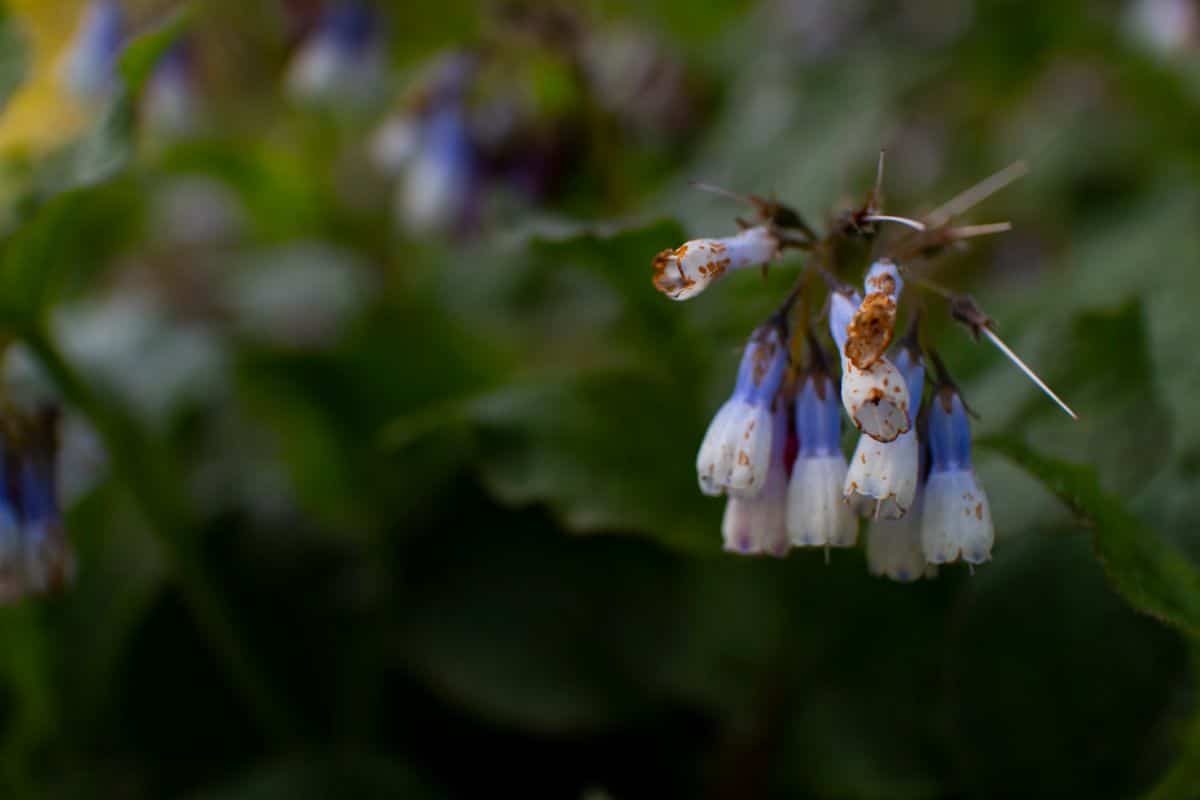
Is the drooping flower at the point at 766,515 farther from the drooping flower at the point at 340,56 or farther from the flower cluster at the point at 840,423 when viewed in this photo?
the drooping flower at the point at 340,56

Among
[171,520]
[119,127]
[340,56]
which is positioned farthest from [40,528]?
[340,56]

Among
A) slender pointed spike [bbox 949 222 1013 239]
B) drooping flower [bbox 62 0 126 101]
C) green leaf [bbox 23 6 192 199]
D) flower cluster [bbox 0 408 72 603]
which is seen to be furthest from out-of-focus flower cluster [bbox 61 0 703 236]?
slender pointed spike [bbox 949 222 1013 239]

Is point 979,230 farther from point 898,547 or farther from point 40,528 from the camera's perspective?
point 40,528

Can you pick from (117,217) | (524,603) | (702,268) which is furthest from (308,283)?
(702,268)

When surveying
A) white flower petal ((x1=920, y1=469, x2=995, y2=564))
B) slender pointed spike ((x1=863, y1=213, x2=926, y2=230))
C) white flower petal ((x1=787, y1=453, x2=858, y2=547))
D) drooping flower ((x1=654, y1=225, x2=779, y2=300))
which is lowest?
white flower petal ((x1=920, y1=469, x2=995, y2=564))

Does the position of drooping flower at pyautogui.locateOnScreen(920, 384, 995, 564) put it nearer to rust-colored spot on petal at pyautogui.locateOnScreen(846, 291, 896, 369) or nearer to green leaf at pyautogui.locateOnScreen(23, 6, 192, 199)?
rust-colored spot on petal at pyautogui.locateOnScreen(846, 291, 896, 369)

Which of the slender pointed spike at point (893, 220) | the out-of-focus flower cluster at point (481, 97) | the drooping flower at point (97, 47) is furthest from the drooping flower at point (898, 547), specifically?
the drooping flower at point (97, 47)

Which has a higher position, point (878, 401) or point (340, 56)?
point (340, 56)
